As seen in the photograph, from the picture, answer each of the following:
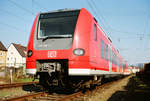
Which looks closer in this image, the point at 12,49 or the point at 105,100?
the point at 105,100

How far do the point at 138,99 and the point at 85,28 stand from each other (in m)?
3.10

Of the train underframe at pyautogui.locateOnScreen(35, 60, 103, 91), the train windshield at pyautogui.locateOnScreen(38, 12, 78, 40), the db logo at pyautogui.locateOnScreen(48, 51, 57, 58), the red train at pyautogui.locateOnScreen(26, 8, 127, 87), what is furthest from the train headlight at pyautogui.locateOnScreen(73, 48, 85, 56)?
the db logo at pyautogui.locateOnScreen(48, 51, 57, 58)

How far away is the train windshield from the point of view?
637cm

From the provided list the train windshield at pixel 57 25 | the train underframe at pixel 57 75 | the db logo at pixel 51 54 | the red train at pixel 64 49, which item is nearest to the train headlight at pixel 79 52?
the red train at pixel 64 49

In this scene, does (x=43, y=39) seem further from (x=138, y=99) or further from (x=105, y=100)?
(x=138, y=99)

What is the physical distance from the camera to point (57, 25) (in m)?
6.62

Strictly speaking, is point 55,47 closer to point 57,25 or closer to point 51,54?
point 51,54

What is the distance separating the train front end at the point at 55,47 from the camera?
19.5ft

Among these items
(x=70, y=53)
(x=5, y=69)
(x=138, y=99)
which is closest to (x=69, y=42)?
(x=70, y=53)

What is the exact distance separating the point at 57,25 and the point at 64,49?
3.78ft

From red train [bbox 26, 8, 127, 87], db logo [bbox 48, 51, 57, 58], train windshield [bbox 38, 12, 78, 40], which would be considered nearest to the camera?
red train [bbox 26, 8, 127, 87]

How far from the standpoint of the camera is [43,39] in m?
6.44

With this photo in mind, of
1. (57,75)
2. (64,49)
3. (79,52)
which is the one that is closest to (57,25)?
(64,49)

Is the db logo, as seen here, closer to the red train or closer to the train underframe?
the red train
